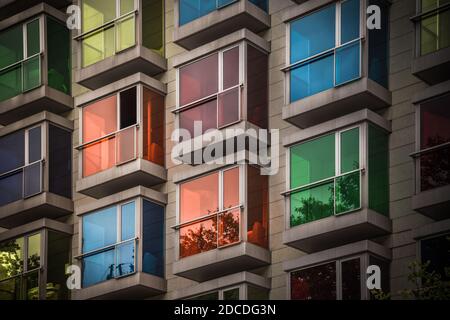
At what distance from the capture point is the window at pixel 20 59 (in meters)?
44.4

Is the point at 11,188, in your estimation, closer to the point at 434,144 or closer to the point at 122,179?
the point at 122,179

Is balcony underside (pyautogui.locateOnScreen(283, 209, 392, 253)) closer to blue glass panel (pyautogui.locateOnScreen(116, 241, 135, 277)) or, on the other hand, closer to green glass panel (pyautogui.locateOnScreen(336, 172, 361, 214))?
green glass panel (pyautogui.locateOnScreen(336, 172, 361, 214))

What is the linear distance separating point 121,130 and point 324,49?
278 inches

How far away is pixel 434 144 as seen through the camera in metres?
34.5

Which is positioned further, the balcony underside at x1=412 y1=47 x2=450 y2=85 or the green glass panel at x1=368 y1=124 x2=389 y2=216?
the green glass panel at x1=368 y1=124 x2=389 y2=216

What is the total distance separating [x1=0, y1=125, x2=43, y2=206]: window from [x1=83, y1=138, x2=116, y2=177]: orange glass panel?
1.52 meters

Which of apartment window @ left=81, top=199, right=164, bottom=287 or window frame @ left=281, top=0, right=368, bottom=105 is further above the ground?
window frame @ left=281, top=0, right=368, bottom=105

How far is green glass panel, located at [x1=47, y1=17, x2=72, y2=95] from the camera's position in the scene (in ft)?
146

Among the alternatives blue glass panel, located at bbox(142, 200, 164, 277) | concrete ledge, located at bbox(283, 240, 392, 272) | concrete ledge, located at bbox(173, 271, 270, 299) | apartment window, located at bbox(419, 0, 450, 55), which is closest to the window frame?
apartment window, located at bbox(419, 0, 450, 55)

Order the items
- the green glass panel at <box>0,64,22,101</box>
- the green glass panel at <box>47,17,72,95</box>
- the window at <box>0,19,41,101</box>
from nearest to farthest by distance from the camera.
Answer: the window at <box>0,19,41,101</box> < the green glass panel at <box>47,17,72,95</box> < the green glass panel at <box>0,64,22,101</box>

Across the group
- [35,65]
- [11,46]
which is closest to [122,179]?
[35,65]

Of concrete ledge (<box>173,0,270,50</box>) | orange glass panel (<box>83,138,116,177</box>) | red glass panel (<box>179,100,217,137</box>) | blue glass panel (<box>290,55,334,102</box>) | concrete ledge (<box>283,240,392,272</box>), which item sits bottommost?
concrete ledge (<box>283,240,392,272</box>)
